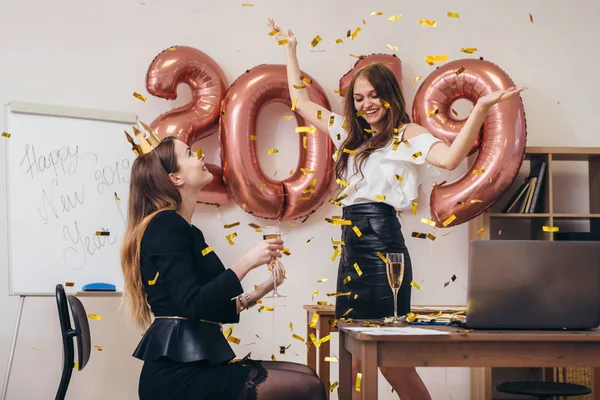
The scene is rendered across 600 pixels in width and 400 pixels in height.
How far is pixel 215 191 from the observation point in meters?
3.87

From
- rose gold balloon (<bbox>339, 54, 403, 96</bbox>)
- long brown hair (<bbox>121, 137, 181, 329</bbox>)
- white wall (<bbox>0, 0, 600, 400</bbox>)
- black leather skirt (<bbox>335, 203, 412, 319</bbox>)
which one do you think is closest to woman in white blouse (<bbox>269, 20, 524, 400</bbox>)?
black leather skirt (<bbox>335, 203, 412, 319</bbox>)

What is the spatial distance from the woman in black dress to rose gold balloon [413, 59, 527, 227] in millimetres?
1736

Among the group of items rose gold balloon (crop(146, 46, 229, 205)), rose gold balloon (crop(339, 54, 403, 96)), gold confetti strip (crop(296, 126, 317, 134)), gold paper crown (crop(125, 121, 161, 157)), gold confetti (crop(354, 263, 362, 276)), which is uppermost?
rose gold balloon (crop(339, 54, 403, 96))

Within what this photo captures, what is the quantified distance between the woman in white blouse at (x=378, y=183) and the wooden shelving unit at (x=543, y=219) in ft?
3.94

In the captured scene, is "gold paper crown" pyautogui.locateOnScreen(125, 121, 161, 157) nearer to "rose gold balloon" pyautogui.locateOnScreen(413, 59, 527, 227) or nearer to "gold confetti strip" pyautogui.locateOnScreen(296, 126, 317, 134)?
"gold confetti strip" pyautogui.locateOnScreen(296, 126, 317, 134)

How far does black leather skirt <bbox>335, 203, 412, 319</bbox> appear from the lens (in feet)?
8.84

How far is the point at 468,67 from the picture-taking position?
3.91m

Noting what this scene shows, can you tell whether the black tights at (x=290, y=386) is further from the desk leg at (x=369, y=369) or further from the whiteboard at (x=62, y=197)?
the whiteboard at (x=62, y=197)

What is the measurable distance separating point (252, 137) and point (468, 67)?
1.20 meters

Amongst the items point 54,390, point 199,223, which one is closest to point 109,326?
point 54,390

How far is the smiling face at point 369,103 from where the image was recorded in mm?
2818

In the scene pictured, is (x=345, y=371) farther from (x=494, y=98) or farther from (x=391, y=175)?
(x=494, y=98)

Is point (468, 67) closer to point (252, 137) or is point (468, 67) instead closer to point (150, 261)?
point (252, 137)

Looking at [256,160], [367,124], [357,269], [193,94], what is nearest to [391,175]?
[367,124]
